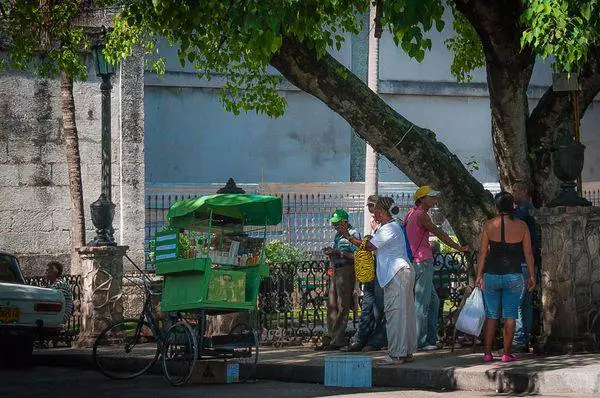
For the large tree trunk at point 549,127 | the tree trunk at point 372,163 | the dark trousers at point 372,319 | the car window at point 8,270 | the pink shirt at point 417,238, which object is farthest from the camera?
the tree trunk at point 372,163

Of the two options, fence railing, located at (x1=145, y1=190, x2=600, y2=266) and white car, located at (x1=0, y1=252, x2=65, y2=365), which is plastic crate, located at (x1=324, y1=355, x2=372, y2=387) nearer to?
white car, located at (x1=0, y1=252, x2=65, y2=365)

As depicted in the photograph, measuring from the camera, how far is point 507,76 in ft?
49.4

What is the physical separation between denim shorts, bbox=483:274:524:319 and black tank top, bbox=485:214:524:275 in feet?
0.19

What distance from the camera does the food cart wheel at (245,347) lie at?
13508 millimetres

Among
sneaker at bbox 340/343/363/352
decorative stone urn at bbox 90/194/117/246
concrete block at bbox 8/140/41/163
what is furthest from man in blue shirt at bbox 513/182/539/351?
concrete block at bbox 8/140/41/163

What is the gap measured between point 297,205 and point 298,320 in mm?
9468

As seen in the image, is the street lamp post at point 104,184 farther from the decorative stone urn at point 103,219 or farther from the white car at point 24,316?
the white car at point 24,316

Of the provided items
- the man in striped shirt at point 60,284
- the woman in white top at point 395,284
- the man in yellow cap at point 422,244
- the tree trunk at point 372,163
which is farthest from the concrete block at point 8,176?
the woman in white top at point 395,284

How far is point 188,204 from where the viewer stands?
13.8 m

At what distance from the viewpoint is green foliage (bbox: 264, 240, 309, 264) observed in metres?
24.9

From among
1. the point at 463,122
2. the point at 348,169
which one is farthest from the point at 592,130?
the point at 348,169

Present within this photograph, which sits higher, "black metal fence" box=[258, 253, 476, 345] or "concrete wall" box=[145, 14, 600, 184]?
"concrete wall" box=[145, 14, 600, 184]

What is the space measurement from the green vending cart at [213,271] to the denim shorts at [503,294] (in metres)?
2.41

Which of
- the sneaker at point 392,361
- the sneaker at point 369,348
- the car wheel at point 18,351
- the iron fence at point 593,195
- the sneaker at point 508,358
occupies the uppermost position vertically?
the iron fence at point 593,195
